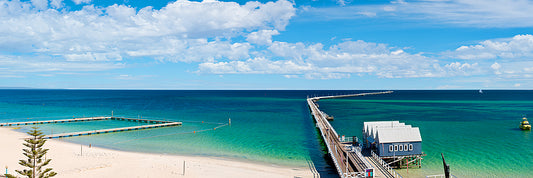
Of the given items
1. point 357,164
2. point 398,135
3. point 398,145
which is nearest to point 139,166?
point 357,164

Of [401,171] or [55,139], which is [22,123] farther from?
[401,171]

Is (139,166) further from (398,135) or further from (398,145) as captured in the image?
(398,135)

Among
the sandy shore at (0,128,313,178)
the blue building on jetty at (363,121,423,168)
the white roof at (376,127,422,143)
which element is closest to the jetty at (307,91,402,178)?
the blue building on jetty at (363,121,423,168)

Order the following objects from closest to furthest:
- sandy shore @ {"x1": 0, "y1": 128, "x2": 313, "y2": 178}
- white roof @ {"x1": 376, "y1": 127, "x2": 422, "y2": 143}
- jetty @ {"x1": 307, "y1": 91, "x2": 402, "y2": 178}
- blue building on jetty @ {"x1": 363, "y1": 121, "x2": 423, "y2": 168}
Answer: jetty @ {"x1": 307, "y1": 91, "x2": 402, "y2": 178} < sandy shore @ {"x1": 0, "y1": 128, "x2": 313, "y2": 178} < blue building on jetty @ {"x1": 363, "y1": 121, "x2": 423, "y2": 168} < white roof @ {"x1": 376, "y1": 127, "x2": 422, "y2": 143}

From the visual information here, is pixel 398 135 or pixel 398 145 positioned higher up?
pixel 398 135

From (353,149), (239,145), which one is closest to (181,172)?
(239,145)

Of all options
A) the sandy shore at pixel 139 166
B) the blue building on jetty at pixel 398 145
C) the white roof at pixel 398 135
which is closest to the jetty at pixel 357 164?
the blue building on jetty at pixel 398 145

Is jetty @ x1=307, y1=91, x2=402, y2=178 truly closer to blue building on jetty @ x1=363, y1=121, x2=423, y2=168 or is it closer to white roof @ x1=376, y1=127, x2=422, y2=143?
blue building on jetty @ x1=363, y1=121, x2=423, y2=168
